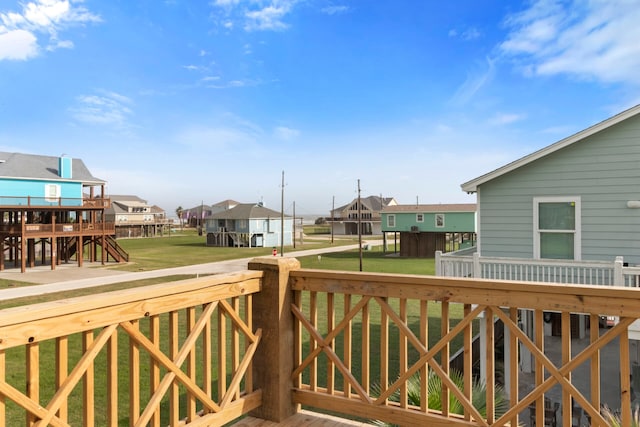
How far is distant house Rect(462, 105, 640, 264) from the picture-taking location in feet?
29.2

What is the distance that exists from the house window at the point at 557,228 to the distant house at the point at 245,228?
3448 centimetres

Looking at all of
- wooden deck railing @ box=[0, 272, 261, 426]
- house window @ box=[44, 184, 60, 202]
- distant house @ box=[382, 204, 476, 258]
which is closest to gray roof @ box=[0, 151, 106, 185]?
house window @ box=[44, 184, 60, 202]

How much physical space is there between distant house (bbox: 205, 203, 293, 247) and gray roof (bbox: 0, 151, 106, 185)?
1535cm

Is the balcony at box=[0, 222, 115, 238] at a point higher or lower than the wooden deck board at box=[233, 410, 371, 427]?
higher

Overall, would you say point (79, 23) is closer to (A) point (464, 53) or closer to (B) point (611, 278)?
(A) point (464, 53)

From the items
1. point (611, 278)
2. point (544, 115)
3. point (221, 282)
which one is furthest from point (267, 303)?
point (544, 115)

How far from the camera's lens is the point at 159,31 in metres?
13.6

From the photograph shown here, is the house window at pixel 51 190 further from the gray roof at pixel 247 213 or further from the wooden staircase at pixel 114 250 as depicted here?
the gray roof at pixel 247 213

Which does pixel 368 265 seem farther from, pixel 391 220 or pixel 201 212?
pixel 201 212

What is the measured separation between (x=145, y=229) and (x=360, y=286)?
2485 inches

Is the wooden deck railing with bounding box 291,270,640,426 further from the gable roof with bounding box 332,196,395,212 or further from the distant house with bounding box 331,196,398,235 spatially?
the gable roof with bounding box 332,196,395,212

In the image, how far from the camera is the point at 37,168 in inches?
1120

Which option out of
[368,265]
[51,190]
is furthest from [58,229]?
[368,265]

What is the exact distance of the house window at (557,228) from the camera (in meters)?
9.30
